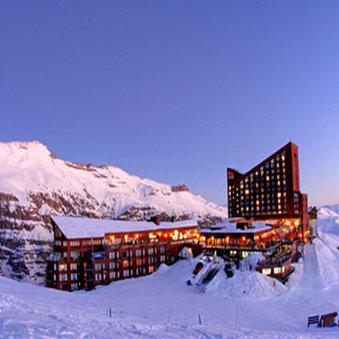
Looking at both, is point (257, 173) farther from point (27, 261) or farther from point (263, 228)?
point (27, 261)

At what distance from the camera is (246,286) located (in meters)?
52.5

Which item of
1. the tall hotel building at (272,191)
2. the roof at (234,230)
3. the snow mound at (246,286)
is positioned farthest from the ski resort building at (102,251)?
the tall hotel building at (272,191)

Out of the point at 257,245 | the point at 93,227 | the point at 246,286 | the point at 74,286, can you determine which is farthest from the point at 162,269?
the point at 246,286

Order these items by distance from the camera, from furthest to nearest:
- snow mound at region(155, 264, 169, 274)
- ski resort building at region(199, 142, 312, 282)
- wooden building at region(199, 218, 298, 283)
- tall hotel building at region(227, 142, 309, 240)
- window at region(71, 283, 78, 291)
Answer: tall hotel building at region(227, 142, 309, 240), snow mound at region(155, 264, 169, 274), ski resort building at region(199, 142, 312, 282), window at region(71, 283, 78, 291), wooden building at region(199, 218, 298, 283)

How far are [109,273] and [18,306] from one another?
153 feet

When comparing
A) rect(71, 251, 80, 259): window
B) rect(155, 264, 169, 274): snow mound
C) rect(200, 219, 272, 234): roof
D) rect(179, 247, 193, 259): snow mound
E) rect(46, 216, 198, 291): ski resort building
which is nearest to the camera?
rect(46, 216, 198, 291): ski resort building

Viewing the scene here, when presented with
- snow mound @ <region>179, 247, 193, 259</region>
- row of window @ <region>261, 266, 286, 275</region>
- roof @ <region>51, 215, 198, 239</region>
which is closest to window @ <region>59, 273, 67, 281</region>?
roof @ <region>51, 215, 198, 239</region>

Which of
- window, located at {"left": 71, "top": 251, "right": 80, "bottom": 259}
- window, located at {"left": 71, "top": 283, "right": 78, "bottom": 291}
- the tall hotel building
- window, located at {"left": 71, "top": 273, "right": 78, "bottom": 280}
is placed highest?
the tall hotel building

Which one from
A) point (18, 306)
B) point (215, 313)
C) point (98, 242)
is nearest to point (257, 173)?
point (98, 242)

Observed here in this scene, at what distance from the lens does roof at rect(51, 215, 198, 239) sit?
238 ft

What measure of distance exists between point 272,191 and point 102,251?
7743 centimetres

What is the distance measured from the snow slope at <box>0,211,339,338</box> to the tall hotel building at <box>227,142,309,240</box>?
46.8 metres

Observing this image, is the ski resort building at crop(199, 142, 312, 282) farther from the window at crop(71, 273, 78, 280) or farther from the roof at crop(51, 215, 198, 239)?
the window at crop(71, 273, 78, 280)

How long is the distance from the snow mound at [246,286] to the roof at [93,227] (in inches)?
1202
